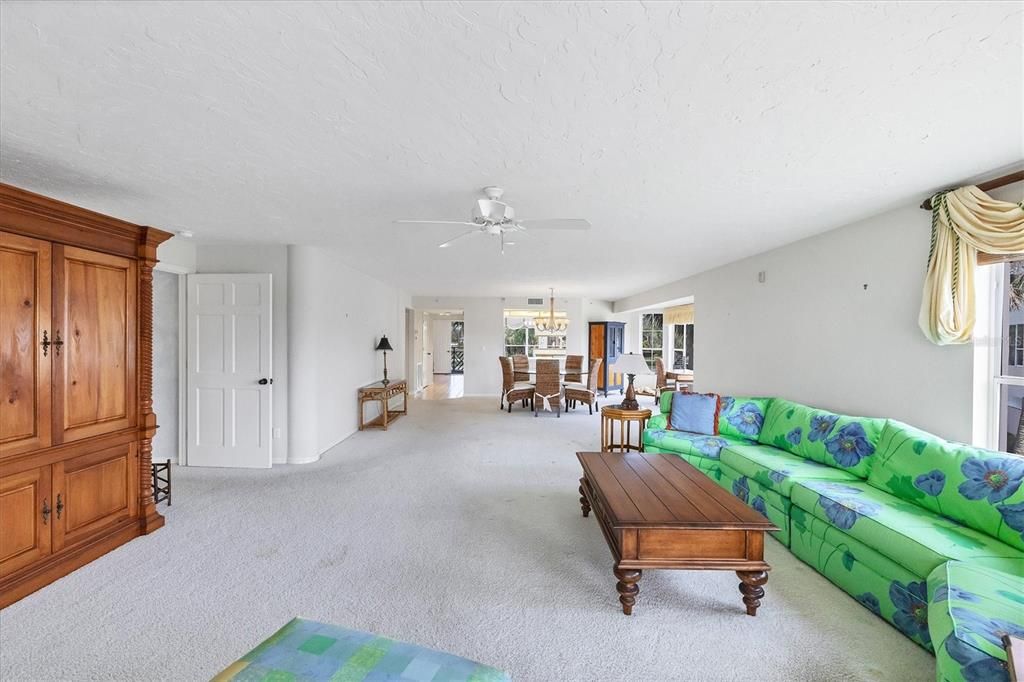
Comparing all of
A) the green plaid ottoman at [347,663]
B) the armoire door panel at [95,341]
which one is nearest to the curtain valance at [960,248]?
the green plaid ottoman at [347,663]

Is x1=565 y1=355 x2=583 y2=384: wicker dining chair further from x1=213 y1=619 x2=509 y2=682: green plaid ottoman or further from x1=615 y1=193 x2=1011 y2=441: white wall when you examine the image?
x1=213 y1=619 x2=509 y2=682: green plaid ottoman

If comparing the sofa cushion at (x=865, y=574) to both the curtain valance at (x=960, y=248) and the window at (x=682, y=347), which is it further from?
the window at (x=682, y=347)

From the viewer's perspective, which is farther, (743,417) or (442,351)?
(442,351)

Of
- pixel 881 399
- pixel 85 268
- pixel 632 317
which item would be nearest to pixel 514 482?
pixel 881 399

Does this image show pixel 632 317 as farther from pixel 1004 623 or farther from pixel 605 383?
pixel 1004 623

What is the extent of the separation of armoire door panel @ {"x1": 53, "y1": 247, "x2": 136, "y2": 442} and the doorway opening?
26.1ft

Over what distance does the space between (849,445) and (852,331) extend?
1.08 metres

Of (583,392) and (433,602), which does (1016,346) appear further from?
(583,392)

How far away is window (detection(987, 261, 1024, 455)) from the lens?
2490 millimetres

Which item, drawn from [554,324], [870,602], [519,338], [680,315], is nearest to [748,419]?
[870,602]

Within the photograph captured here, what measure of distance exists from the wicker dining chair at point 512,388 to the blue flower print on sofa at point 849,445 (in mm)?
5003

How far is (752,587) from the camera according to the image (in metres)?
2.05

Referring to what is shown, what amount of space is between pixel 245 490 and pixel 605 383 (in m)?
7.84

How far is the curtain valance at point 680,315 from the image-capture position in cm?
862
